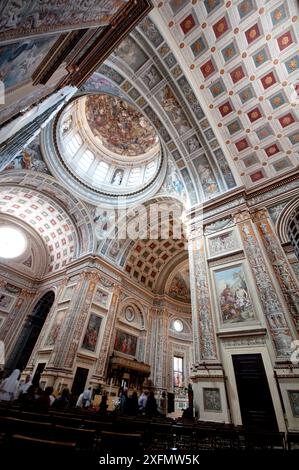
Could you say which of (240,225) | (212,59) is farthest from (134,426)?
(212,59)

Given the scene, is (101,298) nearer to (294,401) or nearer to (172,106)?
(294,401)

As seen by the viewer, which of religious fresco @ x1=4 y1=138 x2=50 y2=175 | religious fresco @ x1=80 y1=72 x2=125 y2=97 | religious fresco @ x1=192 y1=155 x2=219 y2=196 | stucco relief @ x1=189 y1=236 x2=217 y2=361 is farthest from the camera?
religious fresco @ x1=4 y1=138 x2=50 y2=175

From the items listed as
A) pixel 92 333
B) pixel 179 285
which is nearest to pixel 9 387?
pixel 92 333

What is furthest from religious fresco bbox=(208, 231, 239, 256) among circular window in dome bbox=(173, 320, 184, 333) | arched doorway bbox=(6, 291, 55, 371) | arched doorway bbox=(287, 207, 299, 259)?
arched doorway bbox=(6, 291, 55, 371)

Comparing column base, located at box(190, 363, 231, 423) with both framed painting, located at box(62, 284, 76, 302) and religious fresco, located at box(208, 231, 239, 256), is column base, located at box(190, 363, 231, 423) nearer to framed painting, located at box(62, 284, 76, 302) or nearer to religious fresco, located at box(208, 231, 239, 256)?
religious fresco, located at box(208, 231, 239, 256)

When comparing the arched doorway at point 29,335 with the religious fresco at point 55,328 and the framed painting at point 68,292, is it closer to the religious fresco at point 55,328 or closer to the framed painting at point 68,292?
the framed painting at point 68,292

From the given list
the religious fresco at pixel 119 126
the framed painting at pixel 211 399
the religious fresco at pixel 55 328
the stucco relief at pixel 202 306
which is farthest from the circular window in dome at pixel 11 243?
the framed painting at pixel 211 399

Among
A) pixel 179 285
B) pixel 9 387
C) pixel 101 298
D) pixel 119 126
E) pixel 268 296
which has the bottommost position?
pixel 9 387

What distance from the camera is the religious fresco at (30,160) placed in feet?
39.9

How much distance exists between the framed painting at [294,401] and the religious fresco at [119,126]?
1622cm

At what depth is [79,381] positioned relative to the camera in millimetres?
11547

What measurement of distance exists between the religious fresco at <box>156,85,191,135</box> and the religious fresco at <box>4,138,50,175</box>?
7484 mm

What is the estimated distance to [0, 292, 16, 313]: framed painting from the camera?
1471 cm

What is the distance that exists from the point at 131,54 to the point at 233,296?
10415 millimetres
